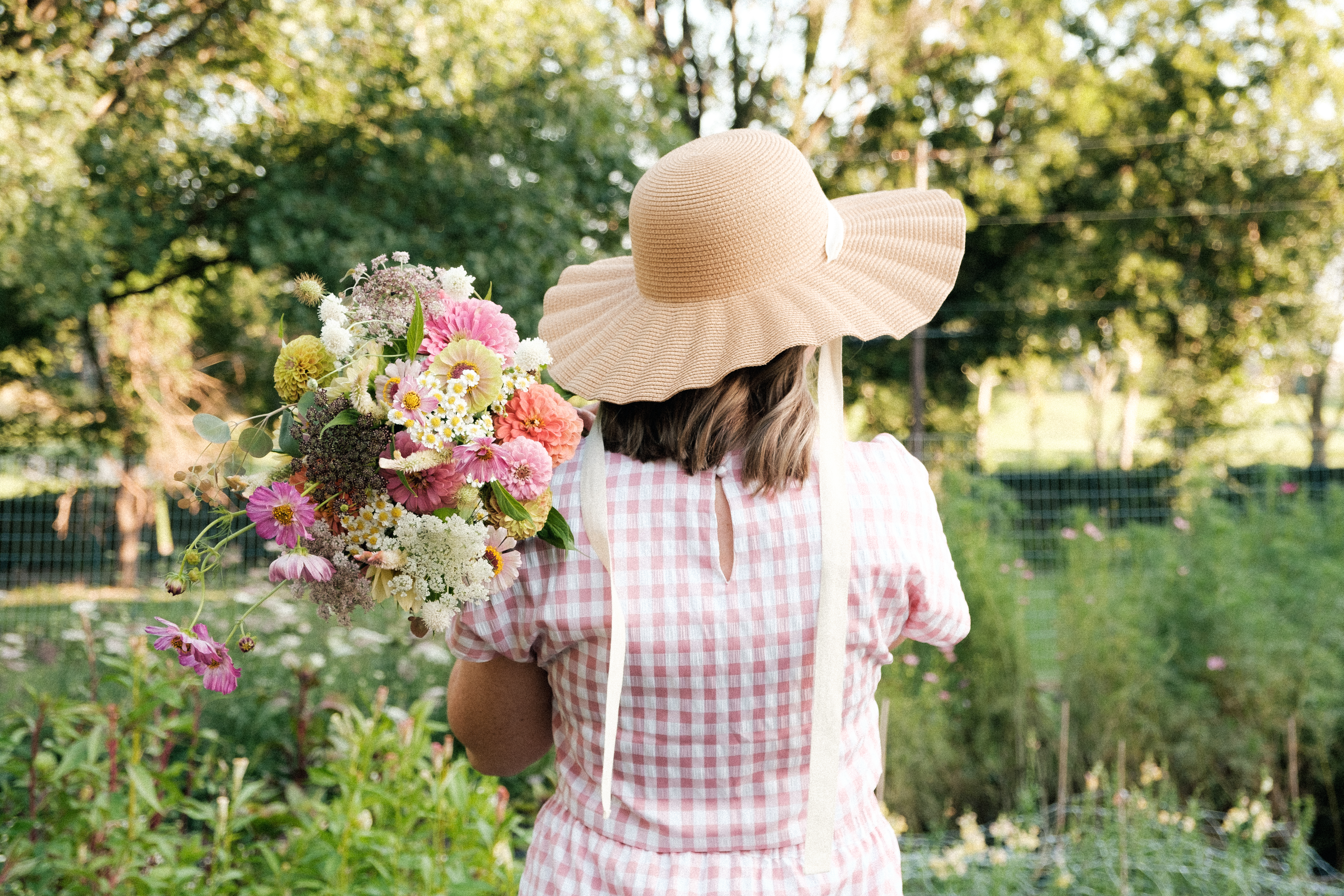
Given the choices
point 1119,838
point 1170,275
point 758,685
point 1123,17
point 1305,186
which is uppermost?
point 1123,17

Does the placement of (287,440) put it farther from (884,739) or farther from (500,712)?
(884,739)

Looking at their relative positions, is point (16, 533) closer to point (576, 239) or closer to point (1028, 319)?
point (576, 239)

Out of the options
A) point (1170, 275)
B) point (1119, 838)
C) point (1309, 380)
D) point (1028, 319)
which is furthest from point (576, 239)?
point (1309, 380)

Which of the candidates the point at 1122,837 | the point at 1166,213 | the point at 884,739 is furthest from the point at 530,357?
the point at 1166,213

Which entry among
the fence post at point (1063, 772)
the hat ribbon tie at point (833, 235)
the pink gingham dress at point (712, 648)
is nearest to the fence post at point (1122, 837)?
the fence post at point (1063, 772)

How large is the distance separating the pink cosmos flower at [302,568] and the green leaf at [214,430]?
0.13 meters

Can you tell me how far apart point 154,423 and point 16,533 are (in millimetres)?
1666

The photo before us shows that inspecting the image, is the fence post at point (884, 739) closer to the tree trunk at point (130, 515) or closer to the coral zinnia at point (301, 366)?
the coral zinnia at point (301, 366)

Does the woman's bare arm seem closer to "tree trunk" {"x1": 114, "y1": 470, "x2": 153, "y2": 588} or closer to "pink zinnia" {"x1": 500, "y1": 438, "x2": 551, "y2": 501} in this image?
"pink zinnia" {"x1": 500, "y1": 438, "x2": 551, "y2": 501}

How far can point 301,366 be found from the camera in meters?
0.90

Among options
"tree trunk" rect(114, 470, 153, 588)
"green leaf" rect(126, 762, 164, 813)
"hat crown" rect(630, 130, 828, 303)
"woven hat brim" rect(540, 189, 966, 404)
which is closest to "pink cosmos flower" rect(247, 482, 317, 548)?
"woven hat brim" rect(540, 189, 966, 404)

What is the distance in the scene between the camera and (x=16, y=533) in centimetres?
678

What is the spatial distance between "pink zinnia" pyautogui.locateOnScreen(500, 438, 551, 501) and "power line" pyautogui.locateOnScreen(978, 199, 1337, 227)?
12222 millimetres

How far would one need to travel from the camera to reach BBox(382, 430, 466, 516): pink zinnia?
885mm
